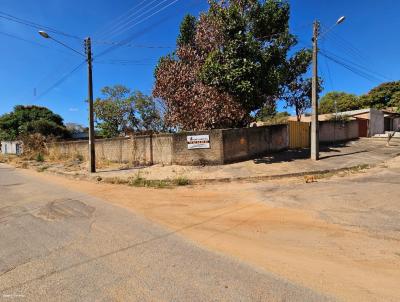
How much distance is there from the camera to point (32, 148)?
30.7 m

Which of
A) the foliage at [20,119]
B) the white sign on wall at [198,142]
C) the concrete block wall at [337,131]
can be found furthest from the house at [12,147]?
the concrete block wall at [337,131]

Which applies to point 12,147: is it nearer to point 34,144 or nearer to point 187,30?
point 34,144

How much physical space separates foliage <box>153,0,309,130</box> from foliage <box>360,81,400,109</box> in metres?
31.5

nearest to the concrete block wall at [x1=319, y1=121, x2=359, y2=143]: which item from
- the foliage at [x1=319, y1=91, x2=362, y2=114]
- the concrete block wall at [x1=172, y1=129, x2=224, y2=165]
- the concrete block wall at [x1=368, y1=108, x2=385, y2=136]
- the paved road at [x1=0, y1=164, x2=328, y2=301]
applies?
the concrete block wall at [x1=368, y1=108, x2=385, y2=136]

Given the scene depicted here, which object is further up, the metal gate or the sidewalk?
the metal gate

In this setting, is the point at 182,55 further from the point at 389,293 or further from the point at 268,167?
the point at 389,293

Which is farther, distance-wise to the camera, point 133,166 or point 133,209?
point 133,166

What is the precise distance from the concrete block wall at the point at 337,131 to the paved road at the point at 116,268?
20371 millimetres

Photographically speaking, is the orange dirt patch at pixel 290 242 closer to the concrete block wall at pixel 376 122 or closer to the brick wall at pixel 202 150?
the brick wall at pixel 202 150

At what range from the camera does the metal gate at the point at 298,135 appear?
19.5m

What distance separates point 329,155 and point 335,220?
1142 centimetres

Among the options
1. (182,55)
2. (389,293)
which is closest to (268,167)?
(182,55)

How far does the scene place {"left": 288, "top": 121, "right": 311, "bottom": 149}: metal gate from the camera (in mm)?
19516

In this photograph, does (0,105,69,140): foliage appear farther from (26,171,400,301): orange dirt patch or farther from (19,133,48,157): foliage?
(26,171,400,301): orange dirt patch
